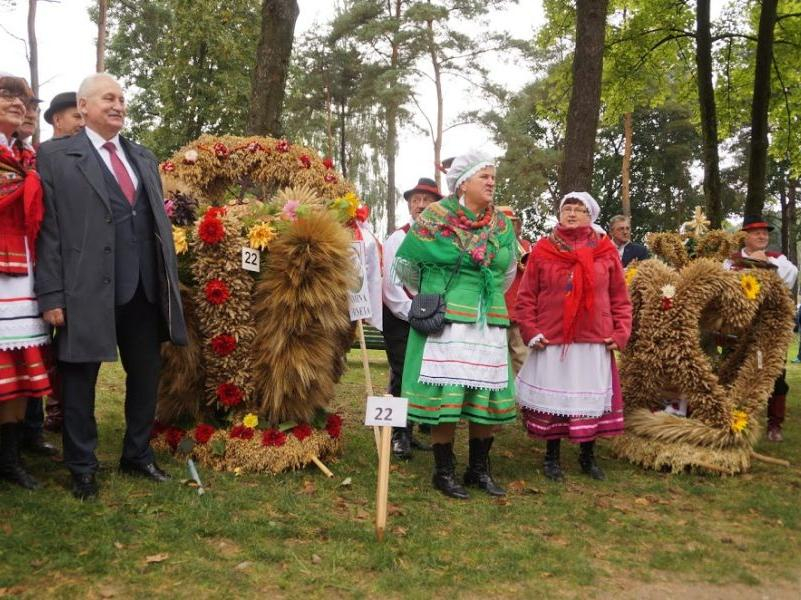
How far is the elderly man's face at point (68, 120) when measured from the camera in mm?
4707

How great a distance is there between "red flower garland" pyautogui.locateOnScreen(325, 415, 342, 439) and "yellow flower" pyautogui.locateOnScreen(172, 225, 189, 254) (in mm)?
1473

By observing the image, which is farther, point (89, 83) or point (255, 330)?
point (255, 330)

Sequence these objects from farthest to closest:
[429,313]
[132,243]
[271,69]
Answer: [271,69] → [429,313] → [132,243]

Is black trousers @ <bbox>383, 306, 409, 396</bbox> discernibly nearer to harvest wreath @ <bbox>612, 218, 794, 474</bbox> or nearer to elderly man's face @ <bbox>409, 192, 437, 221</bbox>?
elderly man's face @ <bbox>409, 192, 437, 221</bbox>

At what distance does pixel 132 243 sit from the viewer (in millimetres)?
3967

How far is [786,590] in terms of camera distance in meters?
3.32

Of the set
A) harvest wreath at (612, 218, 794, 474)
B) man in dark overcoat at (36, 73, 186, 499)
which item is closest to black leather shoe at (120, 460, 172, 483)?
man in dark overcoat at (36, 73, 186, 499)

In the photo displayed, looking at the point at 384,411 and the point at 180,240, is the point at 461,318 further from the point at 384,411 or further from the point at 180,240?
the point at 180,240

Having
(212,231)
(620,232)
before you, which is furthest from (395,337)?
(620,232)

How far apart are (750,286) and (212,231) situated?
392 cm

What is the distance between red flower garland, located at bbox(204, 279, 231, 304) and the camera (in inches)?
176

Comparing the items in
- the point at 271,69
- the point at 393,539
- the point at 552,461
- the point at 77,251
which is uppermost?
the point at 271,69

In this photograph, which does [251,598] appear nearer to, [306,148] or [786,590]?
[786,590]

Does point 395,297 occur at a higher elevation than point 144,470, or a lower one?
higher
